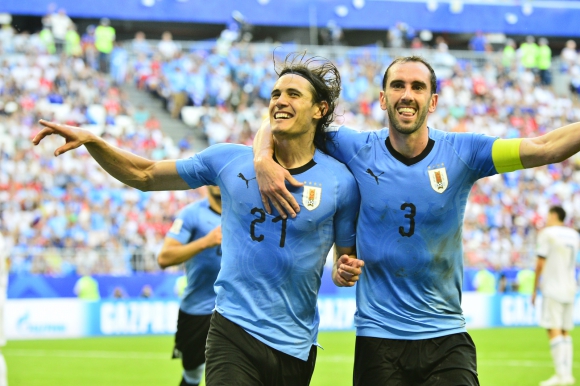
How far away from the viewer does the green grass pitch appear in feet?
40.0

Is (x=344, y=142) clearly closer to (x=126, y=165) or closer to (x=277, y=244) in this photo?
(x=277, y=244)

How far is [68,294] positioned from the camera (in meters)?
18.0

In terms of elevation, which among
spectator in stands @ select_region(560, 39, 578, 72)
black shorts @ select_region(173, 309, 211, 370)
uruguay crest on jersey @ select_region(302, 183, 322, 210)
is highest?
spectator in stands @ select_region(560, 39, 578, 72)

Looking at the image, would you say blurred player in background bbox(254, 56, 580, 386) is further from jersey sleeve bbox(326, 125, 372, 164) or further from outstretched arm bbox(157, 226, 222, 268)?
outstretched arm bbox(157, 226, 222, 268)

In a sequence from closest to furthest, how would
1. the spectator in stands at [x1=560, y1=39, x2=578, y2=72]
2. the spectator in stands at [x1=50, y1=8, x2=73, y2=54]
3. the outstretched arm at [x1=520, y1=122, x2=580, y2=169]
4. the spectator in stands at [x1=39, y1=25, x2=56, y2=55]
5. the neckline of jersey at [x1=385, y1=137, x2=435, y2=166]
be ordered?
the outstretched arm at [x1=520, y1=122, x2=580, y2=169], the neckline of jersey at [x1=385, y1=137, x2=435, y2=166], the spectator in stands at [x1=39, y1=25, x2=56, y2=55], the spectator in stands at [x1=50, y1=8, x2=73, y2=54], the spectator in stands at [x1=560, y1=39, x2=578, y2=72]

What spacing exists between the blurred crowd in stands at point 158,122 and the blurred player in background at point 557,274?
7154mm

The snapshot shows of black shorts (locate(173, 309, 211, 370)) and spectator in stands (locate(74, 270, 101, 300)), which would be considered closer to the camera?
black shorts (locate(173, 309, 211, 370))

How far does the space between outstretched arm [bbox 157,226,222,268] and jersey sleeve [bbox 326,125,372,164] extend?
2553 mm

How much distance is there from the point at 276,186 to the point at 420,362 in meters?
1.26

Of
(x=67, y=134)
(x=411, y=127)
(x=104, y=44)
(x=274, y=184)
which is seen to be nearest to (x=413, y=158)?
(x=411, y=127)

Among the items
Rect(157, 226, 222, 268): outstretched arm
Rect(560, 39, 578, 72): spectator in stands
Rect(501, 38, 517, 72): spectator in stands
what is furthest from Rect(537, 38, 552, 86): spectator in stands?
Rect(157, 226, 222, 268): outstretched arm

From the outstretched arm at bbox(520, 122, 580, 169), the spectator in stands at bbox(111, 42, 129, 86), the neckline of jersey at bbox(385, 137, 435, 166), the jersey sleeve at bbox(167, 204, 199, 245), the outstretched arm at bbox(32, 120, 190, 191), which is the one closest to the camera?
the outstretched arm at bbox(520, 122, 580, 169)

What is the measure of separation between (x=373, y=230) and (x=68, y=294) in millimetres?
13906

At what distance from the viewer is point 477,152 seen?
5105mm
